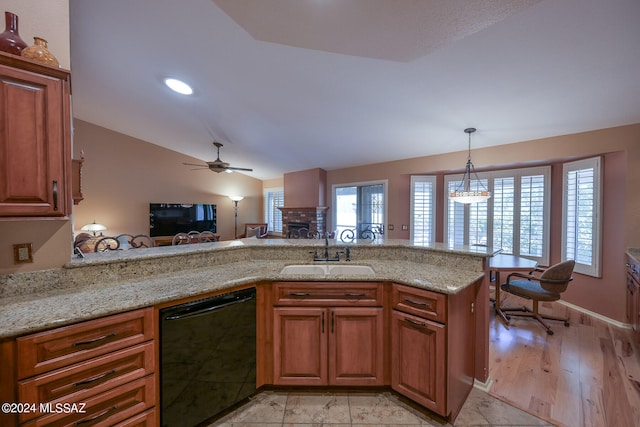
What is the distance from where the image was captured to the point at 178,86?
324 centimetres

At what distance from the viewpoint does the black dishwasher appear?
1433 mm

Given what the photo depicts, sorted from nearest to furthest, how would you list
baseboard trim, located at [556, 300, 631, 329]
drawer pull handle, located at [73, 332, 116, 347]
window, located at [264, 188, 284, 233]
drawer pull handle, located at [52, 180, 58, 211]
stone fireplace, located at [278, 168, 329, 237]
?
drawer pull handle, located at [73, 332, 116, 347], drawer pull handle, located at [52, 180, 58, 211], baseboard trim, located at [556, 300, 631, 329], stone fireplace, located at [278, 168, 329, 237], window, located at [264, 188, 284, 233]

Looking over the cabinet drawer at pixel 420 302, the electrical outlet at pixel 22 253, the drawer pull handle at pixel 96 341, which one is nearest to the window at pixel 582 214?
the cabinet drawer at pixel 420 302

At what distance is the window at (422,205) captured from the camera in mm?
4875

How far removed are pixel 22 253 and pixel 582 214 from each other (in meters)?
5.48

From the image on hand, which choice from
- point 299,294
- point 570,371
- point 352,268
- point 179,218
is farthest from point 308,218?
point 570,371

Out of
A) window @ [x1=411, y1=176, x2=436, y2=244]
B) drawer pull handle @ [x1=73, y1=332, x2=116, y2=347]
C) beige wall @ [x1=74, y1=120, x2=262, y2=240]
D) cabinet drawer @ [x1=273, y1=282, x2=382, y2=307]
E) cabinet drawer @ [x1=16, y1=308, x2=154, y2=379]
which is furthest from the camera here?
beige wall @ [x1=74, y1=120, x2=262, y2=240]

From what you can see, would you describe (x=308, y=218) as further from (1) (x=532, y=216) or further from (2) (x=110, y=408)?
(2) (x=110, y=408)

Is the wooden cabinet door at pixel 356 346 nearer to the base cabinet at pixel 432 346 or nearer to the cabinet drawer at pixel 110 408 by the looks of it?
the base cabinet at pixel 432 346

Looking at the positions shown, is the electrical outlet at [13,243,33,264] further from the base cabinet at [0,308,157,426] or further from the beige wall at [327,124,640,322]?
the beige wall at [327,124,640,322]

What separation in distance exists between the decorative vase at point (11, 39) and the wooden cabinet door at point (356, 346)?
7.28 ft

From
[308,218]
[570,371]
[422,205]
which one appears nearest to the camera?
[570,371]

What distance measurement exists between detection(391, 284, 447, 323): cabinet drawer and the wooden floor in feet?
3.26

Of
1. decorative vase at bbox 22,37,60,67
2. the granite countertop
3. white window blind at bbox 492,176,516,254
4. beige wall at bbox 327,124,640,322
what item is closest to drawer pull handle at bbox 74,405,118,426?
the granite countertop
